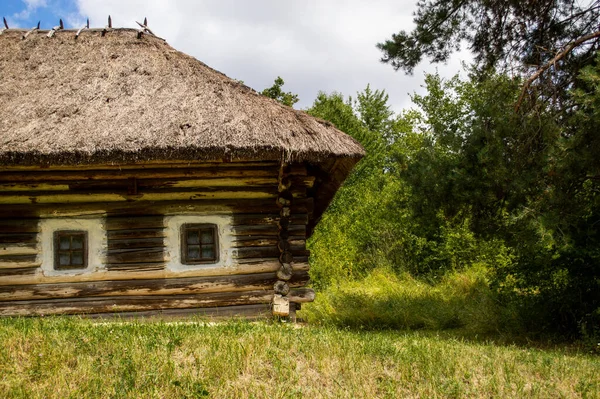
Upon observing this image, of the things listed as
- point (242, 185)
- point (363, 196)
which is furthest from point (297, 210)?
point (363, 196)

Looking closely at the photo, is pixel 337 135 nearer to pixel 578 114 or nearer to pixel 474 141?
pixel 474 141

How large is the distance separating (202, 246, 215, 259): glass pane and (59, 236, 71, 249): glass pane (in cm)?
187

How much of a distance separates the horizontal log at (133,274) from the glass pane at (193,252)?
0.18 metres

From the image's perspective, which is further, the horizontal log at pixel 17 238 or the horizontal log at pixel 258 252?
the horizontal log at pixel 258 252

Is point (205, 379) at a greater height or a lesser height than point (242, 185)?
lesser

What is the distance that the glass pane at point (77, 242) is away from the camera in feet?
26.6

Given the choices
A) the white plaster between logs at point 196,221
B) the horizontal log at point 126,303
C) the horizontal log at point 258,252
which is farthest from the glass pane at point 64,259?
the horizontal log at point 258,252

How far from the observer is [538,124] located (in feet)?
27.8

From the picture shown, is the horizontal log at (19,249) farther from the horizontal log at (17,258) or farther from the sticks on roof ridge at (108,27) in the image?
the sticks on roof ridge at (108,27)

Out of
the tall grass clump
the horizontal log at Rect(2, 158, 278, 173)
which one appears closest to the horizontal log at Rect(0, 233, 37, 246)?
the horizontal log at Rect(2, 158, 278, 173)

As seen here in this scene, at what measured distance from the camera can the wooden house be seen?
7.89m

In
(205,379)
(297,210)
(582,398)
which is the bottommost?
(582,398)

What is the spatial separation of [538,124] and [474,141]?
1005mm

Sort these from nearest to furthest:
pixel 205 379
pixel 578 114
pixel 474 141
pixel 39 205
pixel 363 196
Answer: pixel 205 379 → pixel 578 114 → pixel 39 205 → pixel 474 141 → pixel 363 196
